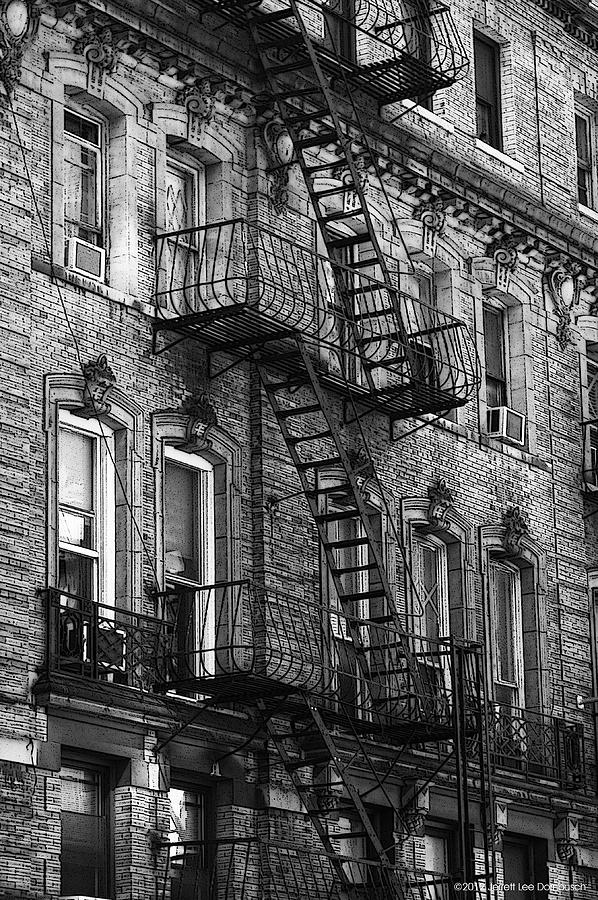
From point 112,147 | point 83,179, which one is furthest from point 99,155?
point 83,179

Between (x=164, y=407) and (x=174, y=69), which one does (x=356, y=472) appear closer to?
(x=164, y=407)

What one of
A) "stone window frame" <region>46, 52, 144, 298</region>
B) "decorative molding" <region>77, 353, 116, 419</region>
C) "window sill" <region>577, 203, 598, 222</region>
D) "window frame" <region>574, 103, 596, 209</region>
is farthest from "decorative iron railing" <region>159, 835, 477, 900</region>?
"window frame" <region>574, 103, 596, 209</region>

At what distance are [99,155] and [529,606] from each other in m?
10.2

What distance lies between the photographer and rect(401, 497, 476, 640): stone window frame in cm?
3108

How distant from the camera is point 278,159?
29484 mm

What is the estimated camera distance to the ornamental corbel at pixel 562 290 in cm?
3512

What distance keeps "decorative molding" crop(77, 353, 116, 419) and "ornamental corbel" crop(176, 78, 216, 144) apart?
4038 millimetres

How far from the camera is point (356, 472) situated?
28.4 meters

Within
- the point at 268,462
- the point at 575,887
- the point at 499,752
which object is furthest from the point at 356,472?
the point at 575,887

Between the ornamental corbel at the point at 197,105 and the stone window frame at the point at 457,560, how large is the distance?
611 centimetres

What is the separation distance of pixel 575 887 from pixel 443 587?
15.9 feet

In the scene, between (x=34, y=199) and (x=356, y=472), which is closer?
(x=34, y=199)

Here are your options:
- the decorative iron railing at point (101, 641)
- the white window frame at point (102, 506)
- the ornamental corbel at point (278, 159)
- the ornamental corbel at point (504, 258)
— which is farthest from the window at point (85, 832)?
the ornamental corbel at point (504, 258)

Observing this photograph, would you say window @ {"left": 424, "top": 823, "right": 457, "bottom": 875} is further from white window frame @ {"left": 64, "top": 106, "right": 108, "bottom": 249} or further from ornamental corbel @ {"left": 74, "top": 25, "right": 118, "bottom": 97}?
ornamental corbel @ {"left": 74, "top": 25, "right": 118, "bottom": 97}
